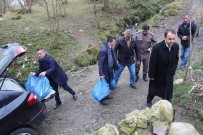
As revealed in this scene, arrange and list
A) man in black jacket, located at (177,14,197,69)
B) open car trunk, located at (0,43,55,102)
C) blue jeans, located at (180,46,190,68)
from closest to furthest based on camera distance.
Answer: open car trunk, located at (0,43,55,102), man in black jacket, located at (177,14,197,69), blue jeans, located at (180,46,190,68)

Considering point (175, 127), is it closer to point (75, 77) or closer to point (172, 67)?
point (172, 67)

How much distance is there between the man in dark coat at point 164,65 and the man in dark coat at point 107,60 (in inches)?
42.4

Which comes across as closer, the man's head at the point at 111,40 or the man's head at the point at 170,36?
the man's head at the point at 170,36

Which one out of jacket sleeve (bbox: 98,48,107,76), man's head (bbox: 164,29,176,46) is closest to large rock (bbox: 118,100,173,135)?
man's head (bbox: 164,29,176,46)

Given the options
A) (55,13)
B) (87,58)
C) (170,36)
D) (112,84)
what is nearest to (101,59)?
(112,84)

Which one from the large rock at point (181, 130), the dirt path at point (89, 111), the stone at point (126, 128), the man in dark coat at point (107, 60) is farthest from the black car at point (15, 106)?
the large rock at point (181, 130)

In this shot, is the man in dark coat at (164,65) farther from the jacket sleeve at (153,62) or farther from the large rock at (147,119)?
the large rock at (147,119)

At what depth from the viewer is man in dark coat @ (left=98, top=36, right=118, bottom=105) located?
6434 millimetres

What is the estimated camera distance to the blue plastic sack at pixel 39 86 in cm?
605

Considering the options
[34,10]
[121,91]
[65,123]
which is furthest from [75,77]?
[34,10]

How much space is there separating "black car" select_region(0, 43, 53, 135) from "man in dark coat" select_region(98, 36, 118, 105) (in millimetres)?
1696

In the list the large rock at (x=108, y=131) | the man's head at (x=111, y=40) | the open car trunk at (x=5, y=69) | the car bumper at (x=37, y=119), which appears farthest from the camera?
the man's head at (x=111, y=40)

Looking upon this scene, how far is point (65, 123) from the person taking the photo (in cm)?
640

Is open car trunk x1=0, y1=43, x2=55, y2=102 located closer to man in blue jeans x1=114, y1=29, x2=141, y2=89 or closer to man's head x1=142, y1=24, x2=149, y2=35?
man in blue jeans x1=114, y1=29, x2=141, y2=89
